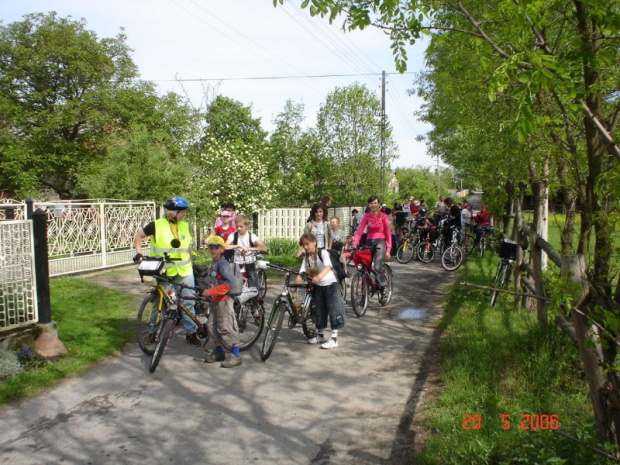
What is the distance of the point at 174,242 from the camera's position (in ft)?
21.4

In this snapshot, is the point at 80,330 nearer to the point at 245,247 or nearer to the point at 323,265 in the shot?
the point at 245,247

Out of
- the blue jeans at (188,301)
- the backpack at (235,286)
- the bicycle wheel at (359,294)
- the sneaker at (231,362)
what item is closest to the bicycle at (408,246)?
the bicycle wheel at (359,294)

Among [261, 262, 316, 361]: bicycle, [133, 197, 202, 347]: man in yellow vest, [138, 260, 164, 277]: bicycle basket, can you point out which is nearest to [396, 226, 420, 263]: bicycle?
[261, 262, 316, 361]: bicycle

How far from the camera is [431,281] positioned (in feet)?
41.7

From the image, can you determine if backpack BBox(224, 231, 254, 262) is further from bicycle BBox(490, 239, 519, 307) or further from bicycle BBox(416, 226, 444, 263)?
bicycle BBox(416, 226, 444, 263)

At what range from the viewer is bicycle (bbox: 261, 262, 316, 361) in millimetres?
6395

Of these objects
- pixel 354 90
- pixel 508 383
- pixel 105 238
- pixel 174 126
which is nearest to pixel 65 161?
pixel 174 126

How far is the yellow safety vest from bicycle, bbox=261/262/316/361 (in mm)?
1058

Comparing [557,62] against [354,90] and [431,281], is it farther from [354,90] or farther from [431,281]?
[354,90]

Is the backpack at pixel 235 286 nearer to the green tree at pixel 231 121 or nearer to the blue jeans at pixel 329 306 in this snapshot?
the blue jeans at pixel 329 306

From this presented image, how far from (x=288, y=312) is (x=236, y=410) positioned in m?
2.19

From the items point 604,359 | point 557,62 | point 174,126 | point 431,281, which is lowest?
point 431,281

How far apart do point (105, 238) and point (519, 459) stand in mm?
11888

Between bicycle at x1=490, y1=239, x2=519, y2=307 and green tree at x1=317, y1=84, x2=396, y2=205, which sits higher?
green tree at x1=317, y1=84, x2=396, y2=205
